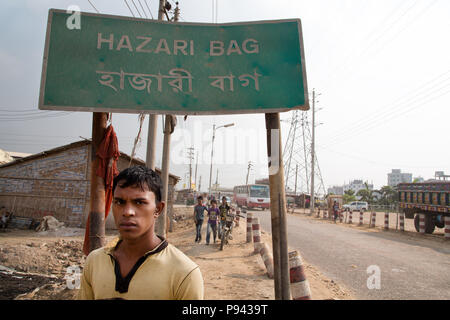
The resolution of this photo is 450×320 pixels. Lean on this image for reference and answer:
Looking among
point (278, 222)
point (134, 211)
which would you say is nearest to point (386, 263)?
point (278, 222)

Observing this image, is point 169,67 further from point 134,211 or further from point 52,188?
point 52,188

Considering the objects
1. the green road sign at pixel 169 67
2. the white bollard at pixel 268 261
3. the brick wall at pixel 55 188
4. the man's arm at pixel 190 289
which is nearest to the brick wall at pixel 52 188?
the brick wall at pixel 55 188

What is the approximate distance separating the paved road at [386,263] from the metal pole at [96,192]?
4.74 m

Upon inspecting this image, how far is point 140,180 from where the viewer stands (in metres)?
1.76

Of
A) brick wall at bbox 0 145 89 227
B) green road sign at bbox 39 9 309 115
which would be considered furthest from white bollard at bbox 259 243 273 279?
brick wall at bbox 0 145 89 227

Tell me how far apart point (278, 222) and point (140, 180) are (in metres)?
1.75

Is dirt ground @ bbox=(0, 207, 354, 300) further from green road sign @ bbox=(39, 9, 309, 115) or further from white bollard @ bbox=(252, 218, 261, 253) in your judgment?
green road sign @ bbox=(39, 9, 309, 115)

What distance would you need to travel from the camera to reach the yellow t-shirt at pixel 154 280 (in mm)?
1529

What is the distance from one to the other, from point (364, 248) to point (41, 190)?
17.0m

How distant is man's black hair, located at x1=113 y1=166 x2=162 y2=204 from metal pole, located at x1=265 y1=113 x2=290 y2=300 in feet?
4.94
